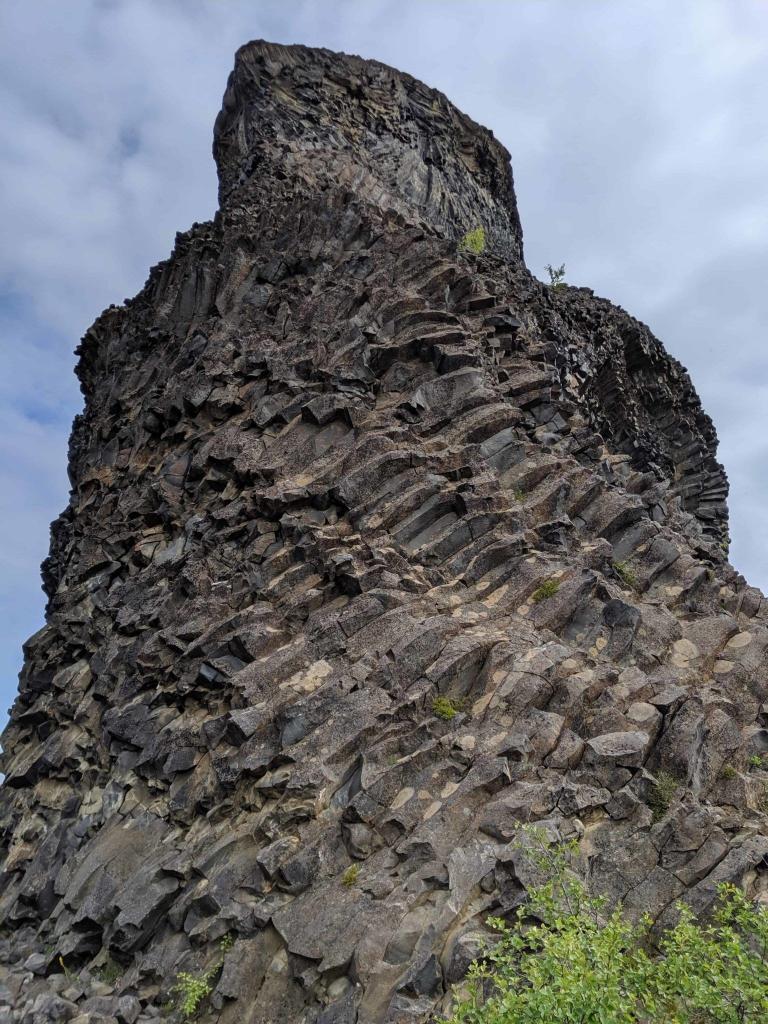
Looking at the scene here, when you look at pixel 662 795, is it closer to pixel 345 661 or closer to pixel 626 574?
pixel 345 661

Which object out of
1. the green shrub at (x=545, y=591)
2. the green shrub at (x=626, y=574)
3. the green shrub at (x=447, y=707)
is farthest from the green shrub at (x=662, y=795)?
the green shrub at (x=626, y=574)

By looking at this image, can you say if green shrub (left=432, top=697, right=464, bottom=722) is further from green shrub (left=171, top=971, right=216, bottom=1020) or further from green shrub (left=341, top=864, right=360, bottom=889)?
green shrub (left=171, top=971, right=216, bottom=1020)

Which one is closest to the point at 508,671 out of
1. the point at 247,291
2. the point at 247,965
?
the point at 247,965

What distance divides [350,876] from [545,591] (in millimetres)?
7103

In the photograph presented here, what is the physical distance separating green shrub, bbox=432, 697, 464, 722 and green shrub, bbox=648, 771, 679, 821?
3412 millimetres

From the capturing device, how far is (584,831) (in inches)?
429

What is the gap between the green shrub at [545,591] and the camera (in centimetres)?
1519

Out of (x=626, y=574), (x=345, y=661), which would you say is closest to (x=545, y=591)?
(x=626, y=574)

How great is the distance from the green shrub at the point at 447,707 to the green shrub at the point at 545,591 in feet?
10.8

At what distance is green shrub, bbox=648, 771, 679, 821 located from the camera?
11.2 m

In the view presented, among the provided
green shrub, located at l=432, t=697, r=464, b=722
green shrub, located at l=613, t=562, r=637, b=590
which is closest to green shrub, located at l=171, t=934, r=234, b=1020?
green shrub, located at l=432, t=697, r=464, b=722

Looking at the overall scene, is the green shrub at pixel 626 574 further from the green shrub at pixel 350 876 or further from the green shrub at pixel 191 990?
the green shrub at pixel 191 990

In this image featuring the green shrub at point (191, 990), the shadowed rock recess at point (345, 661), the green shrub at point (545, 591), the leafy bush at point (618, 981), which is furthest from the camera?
the green shrub at point (545, 591)

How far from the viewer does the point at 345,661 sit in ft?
46.7
